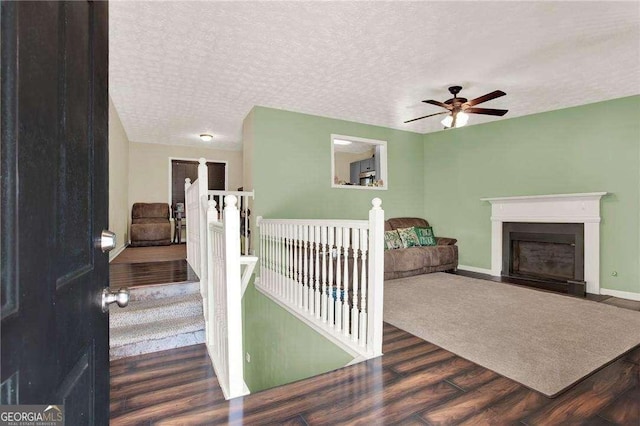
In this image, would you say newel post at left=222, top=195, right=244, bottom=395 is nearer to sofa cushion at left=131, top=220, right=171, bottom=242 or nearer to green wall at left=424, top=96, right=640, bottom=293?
green wall at left=424, top=96, right=640, bottom=293

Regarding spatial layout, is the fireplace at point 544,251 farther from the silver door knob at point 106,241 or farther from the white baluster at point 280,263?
the silver door knob at point 106,241

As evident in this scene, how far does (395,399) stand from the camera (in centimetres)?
165

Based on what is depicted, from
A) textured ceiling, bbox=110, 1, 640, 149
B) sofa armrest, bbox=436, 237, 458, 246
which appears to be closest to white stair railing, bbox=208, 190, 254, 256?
textured ceiling, bbox=110, 1, 640, 149

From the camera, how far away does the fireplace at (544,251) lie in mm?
4238

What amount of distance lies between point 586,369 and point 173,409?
259 cm

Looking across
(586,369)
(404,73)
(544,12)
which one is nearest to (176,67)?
(404,73)

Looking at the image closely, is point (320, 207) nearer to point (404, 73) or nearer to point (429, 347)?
point (404, 73)

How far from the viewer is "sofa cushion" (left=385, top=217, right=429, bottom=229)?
5637 mm

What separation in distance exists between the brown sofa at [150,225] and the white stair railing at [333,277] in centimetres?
364

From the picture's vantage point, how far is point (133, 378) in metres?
2.14

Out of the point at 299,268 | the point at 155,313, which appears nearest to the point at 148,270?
the point at 155,313

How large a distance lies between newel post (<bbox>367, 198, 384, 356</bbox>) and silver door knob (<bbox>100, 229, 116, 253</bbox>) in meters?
1.53

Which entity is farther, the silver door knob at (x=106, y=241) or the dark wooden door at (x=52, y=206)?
the silver door knob at (x=106, y=241)

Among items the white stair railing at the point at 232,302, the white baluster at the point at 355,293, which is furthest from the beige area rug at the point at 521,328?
the white stair railing at the point at 232,302
